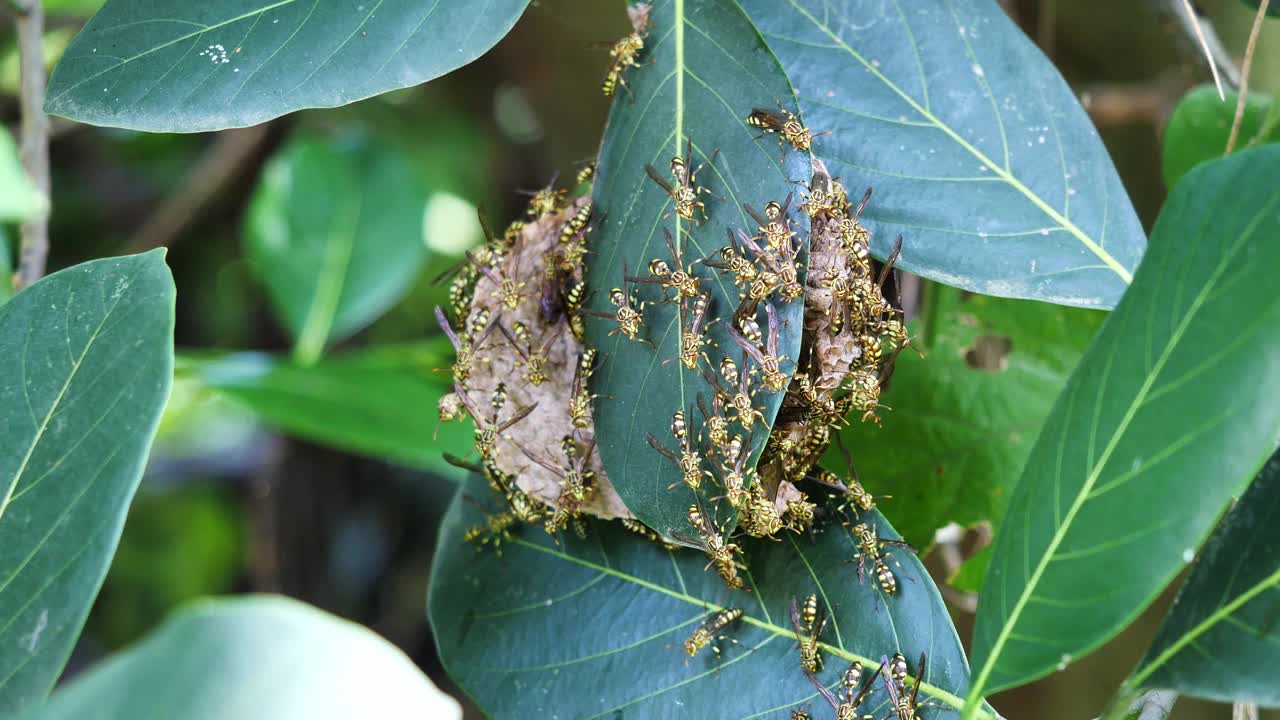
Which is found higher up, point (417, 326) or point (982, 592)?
point (982, 592)

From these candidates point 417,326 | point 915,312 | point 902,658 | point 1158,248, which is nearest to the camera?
point 1158,248

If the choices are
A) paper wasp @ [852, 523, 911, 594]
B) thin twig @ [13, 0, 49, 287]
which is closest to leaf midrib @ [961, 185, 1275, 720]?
paper wasp @ [852, 523, 911, 594]

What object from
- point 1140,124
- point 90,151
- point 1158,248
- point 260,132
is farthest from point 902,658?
point 90,151

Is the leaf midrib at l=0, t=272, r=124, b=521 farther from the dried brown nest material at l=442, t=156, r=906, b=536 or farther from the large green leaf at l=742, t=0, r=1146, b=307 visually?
the large green leaf at l=742, t=0, r=1146, b=307

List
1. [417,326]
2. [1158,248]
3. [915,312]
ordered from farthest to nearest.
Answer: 1. [417,326]
2. [915,312]
3. [1158,248]

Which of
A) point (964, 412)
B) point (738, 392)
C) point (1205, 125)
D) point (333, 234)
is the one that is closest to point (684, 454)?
point (738, 392)

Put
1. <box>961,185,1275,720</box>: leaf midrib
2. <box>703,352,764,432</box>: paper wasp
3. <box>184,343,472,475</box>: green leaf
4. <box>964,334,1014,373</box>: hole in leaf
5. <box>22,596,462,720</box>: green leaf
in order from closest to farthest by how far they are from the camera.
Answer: <box>22,596,462,720</box>: green leaf, <box>961,185,1275,720</box>: leaf midrib, <box>703,352,764,432</box>: paper wasp, <box>964,334,1014,373</box>: hole in leaf, <box>184,343,472,475</box>: green leaf

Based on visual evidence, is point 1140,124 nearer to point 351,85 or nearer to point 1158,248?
point 1158,248
